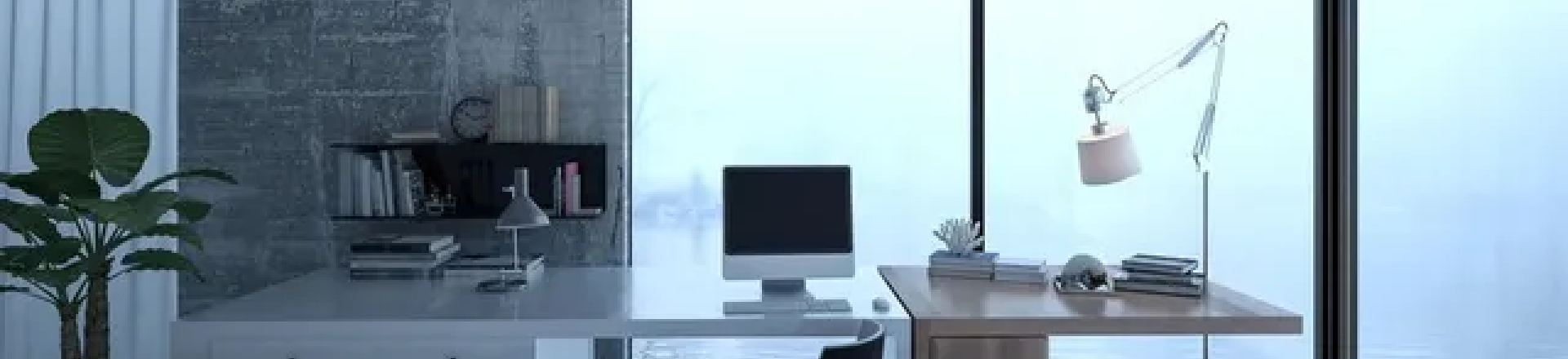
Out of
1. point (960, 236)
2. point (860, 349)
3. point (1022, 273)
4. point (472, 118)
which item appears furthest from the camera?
point (472, 118)

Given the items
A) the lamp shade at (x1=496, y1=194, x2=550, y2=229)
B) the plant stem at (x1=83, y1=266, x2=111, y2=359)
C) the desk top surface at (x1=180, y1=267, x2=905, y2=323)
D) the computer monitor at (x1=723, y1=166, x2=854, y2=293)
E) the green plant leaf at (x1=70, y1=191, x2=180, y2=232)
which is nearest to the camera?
the green plant leaf at (x1=70, y1=191, x2=180, y2=232)

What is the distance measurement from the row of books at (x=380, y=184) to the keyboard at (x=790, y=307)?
59.8 inches

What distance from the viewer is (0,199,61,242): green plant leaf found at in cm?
240

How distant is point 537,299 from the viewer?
8.91ft

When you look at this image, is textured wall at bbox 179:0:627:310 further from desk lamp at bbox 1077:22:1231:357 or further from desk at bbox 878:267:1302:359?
desk at bbox 878:267:1302:359

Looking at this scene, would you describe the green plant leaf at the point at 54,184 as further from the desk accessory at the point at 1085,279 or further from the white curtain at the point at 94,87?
the desk accessory at the point at 1085,279

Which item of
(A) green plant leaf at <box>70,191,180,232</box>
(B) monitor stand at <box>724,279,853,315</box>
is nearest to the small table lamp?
(B) monitor stand at <box>724,279,853,315</box>

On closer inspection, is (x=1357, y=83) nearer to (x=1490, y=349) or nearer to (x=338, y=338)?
(x=1490, y=349)

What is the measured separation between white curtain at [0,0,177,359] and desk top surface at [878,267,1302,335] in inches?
94.6

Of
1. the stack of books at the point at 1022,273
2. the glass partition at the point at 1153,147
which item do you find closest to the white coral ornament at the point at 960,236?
the stack of books at the point at 1022,273

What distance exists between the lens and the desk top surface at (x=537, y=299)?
2.43 meters

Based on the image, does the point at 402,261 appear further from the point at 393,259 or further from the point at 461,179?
the point at 461,179

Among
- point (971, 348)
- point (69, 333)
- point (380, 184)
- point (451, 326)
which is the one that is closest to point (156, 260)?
point (69, 333)

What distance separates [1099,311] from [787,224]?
30.1 inches
